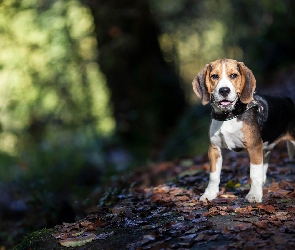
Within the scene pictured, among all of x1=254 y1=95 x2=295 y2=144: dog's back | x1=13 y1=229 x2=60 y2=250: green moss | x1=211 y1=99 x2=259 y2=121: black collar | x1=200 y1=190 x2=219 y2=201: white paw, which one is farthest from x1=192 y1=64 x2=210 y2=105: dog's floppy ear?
x1=13 y1=229 x2=60 y2=250: green moss

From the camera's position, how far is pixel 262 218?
470cm

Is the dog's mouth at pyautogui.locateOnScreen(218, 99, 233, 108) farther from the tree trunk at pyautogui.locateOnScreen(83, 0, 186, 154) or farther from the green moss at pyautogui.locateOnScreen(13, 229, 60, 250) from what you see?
the tree trunk at pyautogui.locateOnScreen(83, 0, 186, 154)

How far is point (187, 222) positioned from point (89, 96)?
429 inches

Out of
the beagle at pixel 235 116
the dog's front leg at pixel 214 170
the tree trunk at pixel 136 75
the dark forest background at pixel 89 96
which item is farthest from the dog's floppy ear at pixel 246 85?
the tree trunk at pixel 136 75

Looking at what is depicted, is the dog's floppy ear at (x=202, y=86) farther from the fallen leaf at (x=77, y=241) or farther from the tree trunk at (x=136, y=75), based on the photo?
the tree trunk at (x=136, y=75)

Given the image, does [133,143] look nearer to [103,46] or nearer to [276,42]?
[103,46]

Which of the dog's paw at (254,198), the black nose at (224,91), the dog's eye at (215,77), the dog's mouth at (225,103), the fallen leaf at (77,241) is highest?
the dog's eye at (215,77)

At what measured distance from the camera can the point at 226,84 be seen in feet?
16.6

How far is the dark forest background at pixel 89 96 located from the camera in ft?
36.8

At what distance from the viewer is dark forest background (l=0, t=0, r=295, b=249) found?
1122cm

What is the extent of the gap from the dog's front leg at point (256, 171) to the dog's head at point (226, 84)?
0.60 meters

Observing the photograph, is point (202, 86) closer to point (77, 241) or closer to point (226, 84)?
point (226, 84)

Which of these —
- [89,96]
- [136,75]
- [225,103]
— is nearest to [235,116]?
[225,103]

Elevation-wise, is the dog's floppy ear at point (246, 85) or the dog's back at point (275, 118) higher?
the dog's floppy ear at point (246, 85)
